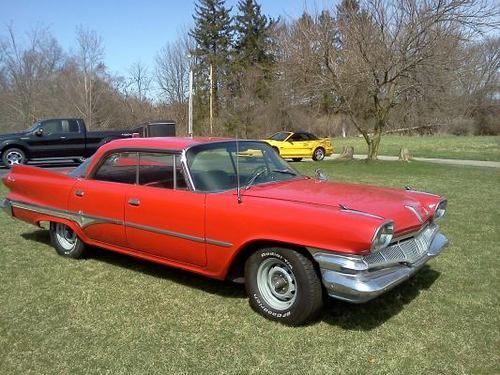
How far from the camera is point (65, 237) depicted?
19.9ft

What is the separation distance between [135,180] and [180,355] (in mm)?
2100

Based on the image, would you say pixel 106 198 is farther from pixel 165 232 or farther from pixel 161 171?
pixel 165 232

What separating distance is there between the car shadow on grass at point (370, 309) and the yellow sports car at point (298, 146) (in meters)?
18.2

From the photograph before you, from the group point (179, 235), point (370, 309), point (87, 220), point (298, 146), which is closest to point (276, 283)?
point (370, 309)

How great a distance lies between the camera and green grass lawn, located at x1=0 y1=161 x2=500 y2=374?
3.49 m

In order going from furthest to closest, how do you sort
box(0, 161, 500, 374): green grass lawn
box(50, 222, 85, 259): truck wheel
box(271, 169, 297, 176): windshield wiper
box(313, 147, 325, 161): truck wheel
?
box(313, 147, 325, 161): truck wheel
box(50, 222, 85, 259): truck wheel
box(271, 169, 297, 176): windshield wiper
box(0, 161, 500, 374): green grass lawn

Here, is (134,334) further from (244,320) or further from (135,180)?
(135,180)

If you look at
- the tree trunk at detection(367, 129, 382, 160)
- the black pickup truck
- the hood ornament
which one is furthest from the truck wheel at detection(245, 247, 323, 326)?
the tree trunk at detection(367, 129, 382, 160)

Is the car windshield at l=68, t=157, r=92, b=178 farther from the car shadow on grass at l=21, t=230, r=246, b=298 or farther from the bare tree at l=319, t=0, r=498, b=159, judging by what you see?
the bare tree at l=319, t=0, r=498, b=159

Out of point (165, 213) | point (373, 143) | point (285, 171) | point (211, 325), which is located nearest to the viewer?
point (211, 325)

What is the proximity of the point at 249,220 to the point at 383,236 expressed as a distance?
1076 millimetres

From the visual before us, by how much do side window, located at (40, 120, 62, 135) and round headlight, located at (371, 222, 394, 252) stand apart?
54.5ft

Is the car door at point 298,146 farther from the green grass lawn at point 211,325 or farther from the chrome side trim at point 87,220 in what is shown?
the chrome side trim at point 87,220

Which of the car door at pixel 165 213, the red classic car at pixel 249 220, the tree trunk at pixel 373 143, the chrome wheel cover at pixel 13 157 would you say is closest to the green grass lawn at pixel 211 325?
the red classic car at pixel 249 220
